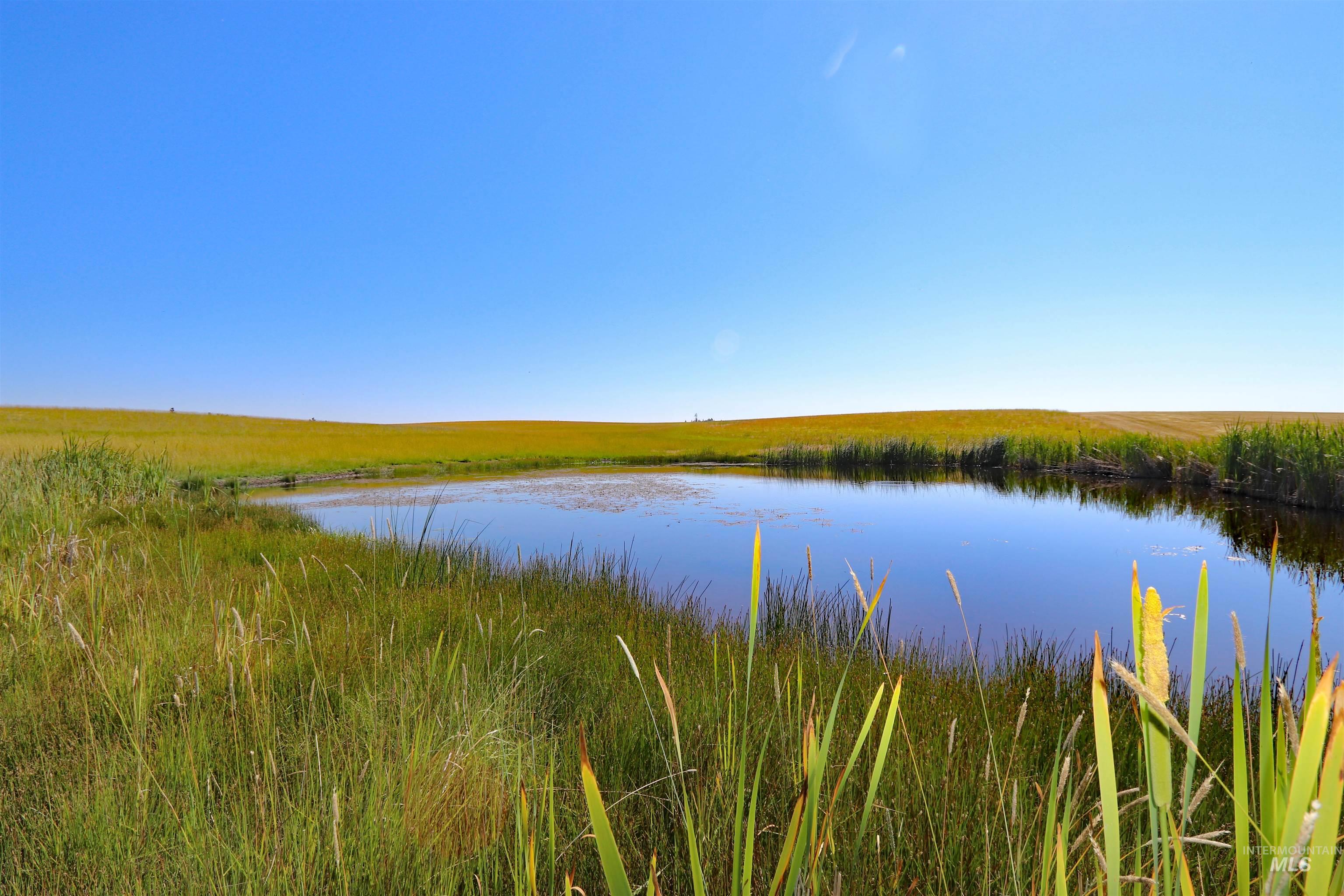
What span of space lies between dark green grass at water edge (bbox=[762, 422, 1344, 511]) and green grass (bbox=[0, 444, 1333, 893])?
35.8ft

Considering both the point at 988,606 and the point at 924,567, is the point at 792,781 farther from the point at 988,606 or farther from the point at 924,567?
the point at 924,567

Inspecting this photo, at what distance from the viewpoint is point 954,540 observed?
418 inches

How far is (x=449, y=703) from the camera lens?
2643 millimetres

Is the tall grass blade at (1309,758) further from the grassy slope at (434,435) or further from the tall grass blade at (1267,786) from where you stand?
the grassy slope at (434,435)

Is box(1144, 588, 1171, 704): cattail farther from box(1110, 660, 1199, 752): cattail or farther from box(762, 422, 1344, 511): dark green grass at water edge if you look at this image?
box(762, 422, 1344, 511): dark green grass at water edge

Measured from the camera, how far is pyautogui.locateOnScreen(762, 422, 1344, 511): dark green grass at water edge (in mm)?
11312

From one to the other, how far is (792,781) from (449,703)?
55.8 inches

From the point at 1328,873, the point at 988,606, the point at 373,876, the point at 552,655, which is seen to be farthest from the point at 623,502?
the point at 1328,873

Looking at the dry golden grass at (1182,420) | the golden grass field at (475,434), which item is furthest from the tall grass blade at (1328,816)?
the dry golden grass at (1182,420)

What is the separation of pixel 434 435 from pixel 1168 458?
40.8m

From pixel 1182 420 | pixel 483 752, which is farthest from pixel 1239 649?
pixel 1182 420

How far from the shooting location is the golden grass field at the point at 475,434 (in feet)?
84.9

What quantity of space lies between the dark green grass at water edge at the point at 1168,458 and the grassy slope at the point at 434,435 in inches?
226

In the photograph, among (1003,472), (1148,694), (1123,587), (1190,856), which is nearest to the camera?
(1148,694)
